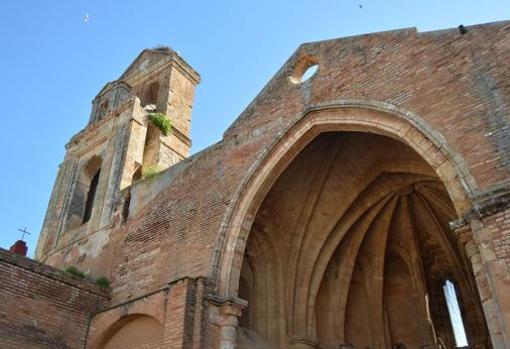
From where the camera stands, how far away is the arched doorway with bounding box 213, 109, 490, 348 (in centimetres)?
910

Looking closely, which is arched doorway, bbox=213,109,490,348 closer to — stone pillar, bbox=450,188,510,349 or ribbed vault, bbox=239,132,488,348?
ribbed vault, bbox=239,132,488,348

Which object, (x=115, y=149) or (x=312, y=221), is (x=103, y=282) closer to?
(x=312, y=221)

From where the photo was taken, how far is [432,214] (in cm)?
1266

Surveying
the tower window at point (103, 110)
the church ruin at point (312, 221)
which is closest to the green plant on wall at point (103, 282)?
the church ruin at point (312, 221)

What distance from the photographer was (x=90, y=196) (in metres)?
14.8

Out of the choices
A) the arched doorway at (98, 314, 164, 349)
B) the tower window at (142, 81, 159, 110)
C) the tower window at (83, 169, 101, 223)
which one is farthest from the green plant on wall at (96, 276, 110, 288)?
the tower window at (142, 81, 159, 110)

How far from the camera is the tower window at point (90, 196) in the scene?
14.5 m

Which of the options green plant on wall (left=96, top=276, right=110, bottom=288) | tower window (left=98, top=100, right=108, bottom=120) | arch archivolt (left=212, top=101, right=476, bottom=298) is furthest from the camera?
tower window (left=98, top=100, right=108, bottom=120)

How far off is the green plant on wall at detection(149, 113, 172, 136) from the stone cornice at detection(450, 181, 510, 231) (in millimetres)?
10444

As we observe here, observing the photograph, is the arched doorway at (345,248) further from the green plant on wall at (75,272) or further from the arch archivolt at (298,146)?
the green plant on wall at (75,272)

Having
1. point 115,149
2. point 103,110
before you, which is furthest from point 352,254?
point 103,110

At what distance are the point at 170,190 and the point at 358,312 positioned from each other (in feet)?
16.4

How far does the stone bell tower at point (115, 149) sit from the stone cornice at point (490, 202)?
25.2ft

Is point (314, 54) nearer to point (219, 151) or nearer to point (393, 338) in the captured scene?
point (219, 151)
